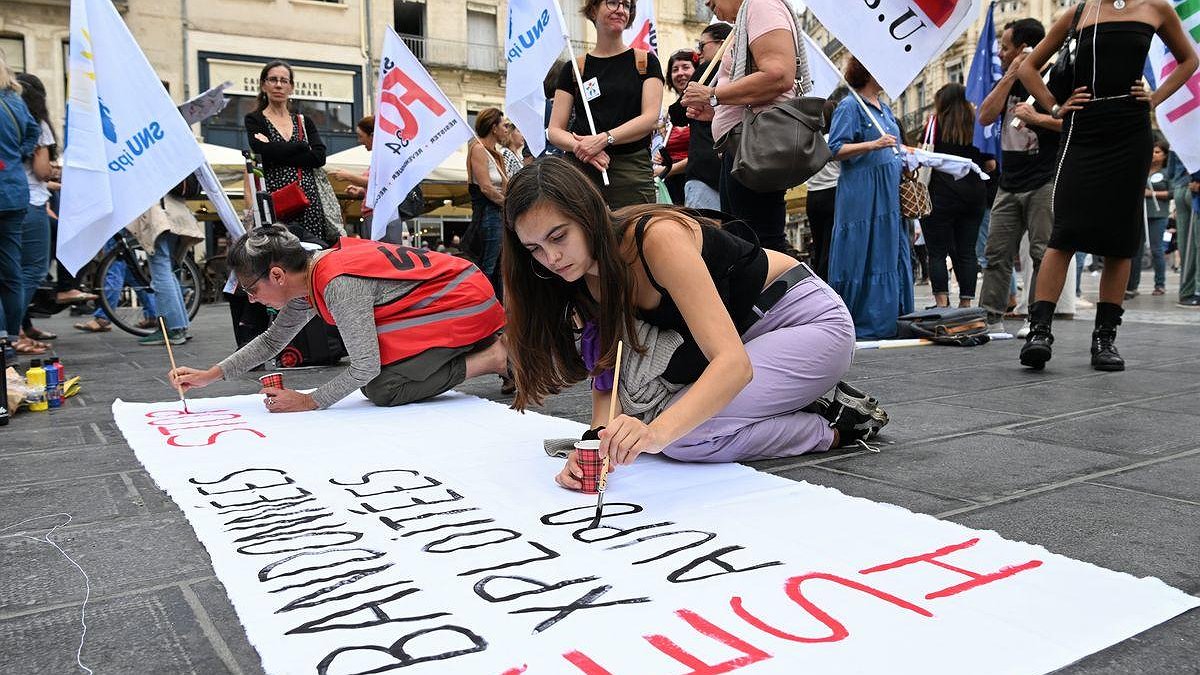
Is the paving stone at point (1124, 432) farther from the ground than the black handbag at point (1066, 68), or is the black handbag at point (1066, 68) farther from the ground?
the black handbag at point (1066, 68)

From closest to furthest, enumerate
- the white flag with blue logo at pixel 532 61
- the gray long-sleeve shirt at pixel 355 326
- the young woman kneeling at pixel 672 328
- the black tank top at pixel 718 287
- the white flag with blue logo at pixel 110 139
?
the young woman kneeling at pixel 672 328 < the black tank top at pixel 718 287 < the gray long-sleeve shirt at pixel 355 326 < the white flag with blue logo at pixel 110 139 < the white flag with blue logo at pixel 532 61

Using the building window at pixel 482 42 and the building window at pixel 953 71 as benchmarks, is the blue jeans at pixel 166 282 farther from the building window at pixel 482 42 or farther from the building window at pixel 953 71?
the building window at pixel 953 71

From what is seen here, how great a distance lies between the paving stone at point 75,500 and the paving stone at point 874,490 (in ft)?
5.09

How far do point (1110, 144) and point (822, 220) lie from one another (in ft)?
7.39

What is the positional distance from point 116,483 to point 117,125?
2693 millimetres

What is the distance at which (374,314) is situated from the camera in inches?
138

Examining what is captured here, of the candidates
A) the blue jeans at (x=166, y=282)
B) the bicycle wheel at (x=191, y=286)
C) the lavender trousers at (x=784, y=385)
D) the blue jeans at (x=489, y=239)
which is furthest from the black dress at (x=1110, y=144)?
the bicycle wheel at (x=191, y=286)

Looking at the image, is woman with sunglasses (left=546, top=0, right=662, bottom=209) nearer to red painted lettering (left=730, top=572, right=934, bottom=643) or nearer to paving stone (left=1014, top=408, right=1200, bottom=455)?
paving stone (left=1014, top=408, right=1200, bottom=455)

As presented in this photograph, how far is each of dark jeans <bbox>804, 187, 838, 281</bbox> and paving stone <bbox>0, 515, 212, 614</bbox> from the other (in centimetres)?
453

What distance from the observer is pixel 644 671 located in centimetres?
124

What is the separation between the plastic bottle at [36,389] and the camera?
3588 mm

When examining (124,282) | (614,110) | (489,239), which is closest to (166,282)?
(489,239)

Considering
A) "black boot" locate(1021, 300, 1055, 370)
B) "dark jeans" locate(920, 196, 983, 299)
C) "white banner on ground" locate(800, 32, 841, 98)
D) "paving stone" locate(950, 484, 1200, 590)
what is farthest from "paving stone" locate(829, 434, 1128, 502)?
"dark jeans" locate(920, 196, 983, 299)

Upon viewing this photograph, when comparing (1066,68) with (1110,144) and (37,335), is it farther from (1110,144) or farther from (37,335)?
(37,335)
